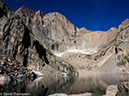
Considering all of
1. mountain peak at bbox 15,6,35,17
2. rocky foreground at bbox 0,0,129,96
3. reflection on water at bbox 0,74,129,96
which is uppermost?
mountain peak at bbox 15,6,35,17

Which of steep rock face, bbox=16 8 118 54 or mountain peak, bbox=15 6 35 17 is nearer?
steep rock face, bbox=16 8 118 54

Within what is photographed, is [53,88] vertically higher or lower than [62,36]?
lower

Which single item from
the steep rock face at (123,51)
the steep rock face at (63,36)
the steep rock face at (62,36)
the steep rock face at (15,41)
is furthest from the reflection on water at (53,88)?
the steep rock face at (63,36)

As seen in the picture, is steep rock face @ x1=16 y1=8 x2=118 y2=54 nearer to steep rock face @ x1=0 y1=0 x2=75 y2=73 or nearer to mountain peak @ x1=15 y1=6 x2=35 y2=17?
mountain peak @ x1=15 y1=6 x2=35 y2=17

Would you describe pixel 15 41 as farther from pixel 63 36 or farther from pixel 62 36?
pixel 63 36

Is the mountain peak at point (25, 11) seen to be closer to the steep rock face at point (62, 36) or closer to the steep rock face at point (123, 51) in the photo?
the steep rock face at point (62, 36)

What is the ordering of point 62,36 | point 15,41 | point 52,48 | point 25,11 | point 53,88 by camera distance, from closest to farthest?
point 53,88 < point 15,41 < point 52,48 < point 25,11 < point 62,36

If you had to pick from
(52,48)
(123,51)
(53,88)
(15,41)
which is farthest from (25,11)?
(53,88)

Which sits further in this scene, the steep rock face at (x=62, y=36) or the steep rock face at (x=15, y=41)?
the steep rock face at (x=62, y=36)

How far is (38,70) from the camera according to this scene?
1699 inches

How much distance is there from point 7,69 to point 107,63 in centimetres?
6348

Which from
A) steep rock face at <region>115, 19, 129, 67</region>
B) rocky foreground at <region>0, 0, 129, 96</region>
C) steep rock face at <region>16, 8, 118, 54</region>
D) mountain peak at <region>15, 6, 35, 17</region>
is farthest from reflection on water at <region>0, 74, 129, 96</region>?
mountain peak at <region>15, 6, 35, 17</region>

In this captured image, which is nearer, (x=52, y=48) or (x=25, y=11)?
(x=52, y=48)

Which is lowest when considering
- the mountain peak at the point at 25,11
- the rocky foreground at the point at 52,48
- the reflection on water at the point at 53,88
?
the reflection on water at the point at 53,88
